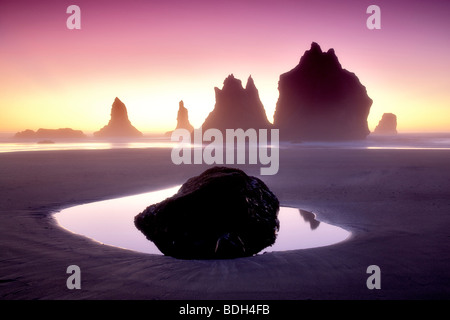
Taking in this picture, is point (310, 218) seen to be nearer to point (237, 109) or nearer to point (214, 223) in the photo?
point (214, 223)

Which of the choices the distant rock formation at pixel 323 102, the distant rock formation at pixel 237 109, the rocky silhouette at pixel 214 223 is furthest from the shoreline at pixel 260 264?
the distant rock formation at pixel 237 109

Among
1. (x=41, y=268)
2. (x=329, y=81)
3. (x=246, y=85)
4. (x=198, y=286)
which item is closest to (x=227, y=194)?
(x=198, y=286)

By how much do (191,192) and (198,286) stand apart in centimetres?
230

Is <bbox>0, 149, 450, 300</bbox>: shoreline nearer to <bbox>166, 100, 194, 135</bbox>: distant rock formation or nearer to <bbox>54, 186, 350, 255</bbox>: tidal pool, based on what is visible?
<bbox>54, 186, 350, 255</bbox>: tidal pool

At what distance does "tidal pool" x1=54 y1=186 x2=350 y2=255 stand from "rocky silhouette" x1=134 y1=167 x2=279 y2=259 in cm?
26

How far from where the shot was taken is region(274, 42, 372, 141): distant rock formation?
301ft

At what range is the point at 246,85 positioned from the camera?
404 ft

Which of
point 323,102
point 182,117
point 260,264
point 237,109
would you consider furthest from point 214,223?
point 182,117

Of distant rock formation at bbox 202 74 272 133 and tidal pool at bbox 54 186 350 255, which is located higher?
distant rock formation at bbox 202 74 272 133

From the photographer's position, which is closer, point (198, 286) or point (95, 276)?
point (198, 286)

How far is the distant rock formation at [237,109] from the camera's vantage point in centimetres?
11694

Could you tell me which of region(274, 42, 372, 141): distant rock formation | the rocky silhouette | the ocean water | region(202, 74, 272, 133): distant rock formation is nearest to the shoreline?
the rocky silhouette

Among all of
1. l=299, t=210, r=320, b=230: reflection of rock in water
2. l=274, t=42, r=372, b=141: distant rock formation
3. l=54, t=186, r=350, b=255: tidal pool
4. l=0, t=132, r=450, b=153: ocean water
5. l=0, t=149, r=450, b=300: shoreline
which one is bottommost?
l=299, t=210, r=320, b=230: reflection of rock in water
